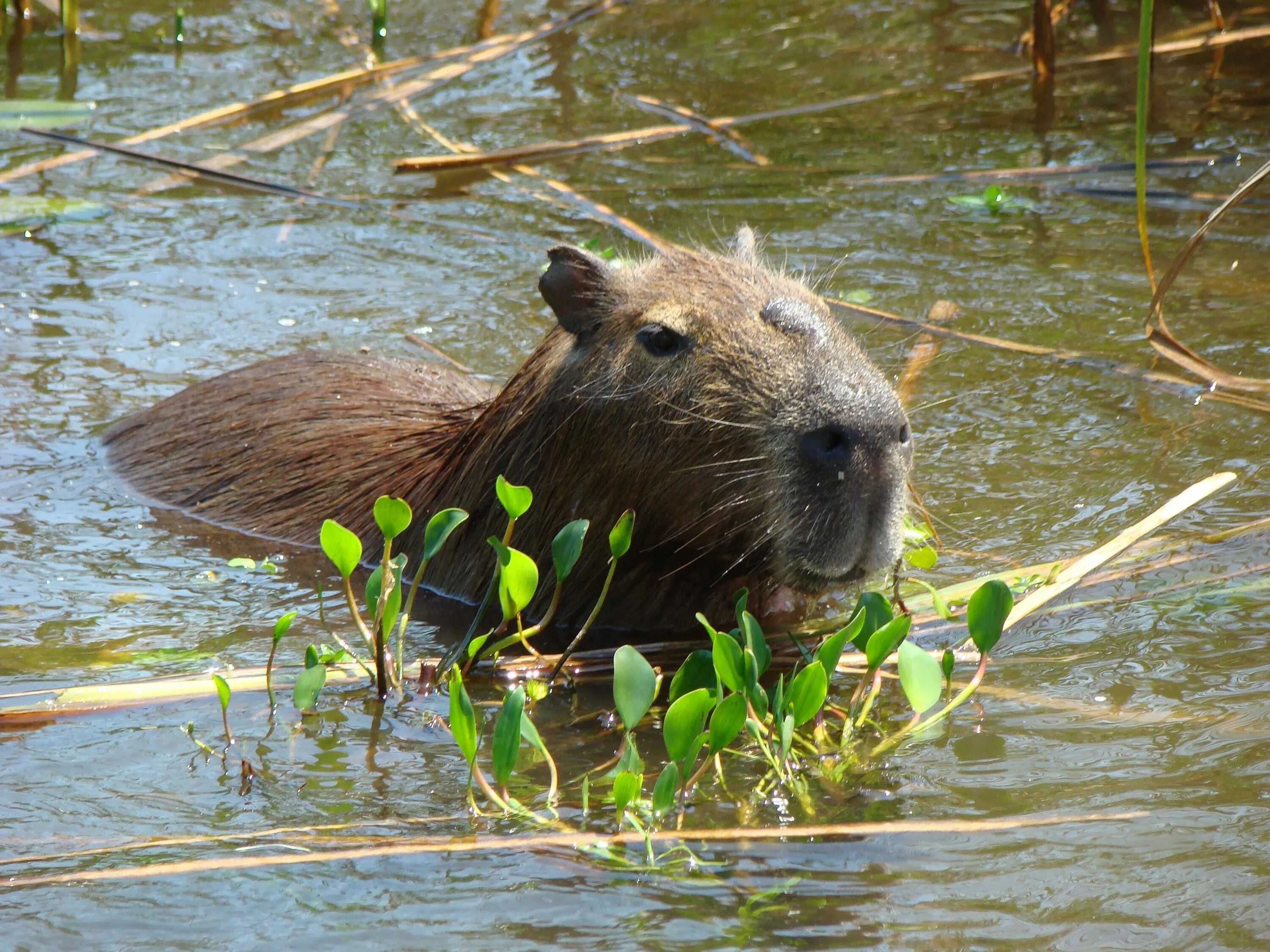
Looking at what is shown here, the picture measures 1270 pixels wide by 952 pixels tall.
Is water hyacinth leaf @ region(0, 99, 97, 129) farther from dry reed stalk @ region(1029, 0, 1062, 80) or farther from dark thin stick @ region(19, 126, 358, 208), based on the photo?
dry reed stalk @ region(1029, 0, 1062, 80)

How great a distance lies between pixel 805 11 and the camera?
30.1ft

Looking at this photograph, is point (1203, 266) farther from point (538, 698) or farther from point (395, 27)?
point (395, 27)

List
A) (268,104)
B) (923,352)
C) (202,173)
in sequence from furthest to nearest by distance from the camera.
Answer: (268,104) → (202,173) → (923,352)

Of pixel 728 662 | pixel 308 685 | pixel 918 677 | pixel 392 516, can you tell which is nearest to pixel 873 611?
pixel 918 677

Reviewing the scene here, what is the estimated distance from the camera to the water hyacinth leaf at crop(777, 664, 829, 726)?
257 centimetres

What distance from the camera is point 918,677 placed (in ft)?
8.39

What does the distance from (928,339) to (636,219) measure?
1630 millimetres

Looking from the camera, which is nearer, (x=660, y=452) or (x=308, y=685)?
(x=308, y=685)

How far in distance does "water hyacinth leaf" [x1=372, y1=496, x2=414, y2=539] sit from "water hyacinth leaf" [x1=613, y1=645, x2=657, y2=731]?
2.04 feet

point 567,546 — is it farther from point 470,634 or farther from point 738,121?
point 738,121

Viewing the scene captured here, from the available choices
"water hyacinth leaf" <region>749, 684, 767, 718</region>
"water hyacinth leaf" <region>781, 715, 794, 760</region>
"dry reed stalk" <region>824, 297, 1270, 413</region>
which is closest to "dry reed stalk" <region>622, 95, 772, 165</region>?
"dry reed stalk" <region>824, 297, 1270, 413</region>

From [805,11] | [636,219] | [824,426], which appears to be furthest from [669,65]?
[824,426]

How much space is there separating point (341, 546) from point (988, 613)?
1.21m

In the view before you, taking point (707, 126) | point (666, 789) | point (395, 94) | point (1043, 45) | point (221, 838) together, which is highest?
point (1043, 45)
